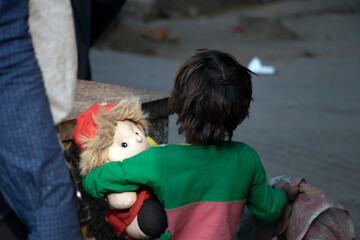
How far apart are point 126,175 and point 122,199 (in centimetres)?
10

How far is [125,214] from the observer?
63.1 inches

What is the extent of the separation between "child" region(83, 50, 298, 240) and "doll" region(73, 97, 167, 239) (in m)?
0.04

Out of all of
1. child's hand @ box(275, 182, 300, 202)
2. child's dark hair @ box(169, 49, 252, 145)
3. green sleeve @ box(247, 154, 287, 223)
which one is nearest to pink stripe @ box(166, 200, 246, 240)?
green sleeve @ box(247, 154, 287, 223)

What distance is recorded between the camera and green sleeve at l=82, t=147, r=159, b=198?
1479 millimetres

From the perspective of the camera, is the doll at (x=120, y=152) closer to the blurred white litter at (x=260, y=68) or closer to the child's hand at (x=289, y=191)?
the child's hand at (x=289, y=191)

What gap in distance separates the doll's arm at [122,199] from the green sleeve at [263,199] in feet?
1.45

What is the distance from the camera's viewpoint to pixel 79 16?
3102mm

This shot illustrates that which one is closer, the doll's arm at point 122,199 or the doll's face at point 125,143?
the doll's arm at point 122,199

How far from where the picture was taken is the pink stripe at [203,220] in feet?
5.15

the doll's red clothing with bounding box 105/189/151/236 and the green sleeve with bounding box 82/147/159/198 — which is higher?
the green sleeve with bounding box 82/147/159/198

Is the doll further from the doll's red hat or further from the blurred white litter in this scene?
the blurred white litter

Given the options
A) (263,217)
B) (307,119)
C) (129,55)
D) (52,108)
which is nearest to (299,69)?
(307,119)

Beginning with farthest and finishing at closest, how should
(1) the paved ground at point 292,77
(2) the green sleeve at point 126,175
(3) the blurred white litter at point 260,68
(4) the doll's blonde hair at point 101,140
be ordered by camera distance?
(3) the blurred white litter at point 260,68
(1) the paved ground at point 292,77
(4) the doll's blonde hair at point 101,140
(2) the green sleeve at point 126,175

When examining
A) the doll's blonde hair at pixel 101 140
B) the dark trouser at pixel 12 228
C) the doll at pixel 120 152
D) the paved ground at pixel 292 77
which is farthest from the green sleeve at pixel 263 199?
the paved ground at pixel 292 77
